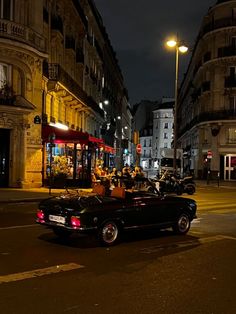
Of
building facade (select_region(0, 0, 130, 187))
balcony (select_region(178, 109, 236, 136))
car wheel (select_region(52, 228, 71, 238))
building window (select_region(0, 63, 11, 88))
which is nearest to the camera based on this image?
car wheel (select_region(52, 228, 71, 238))

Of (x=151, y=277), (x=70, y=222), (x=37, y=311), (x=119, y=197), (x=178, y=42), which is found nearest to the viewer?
(x=37, y=311)

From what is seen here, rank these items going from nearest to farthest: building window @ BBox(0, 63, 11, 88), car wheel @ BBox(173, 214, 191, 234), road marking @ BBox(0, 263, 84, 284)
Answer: road marking @ BBox(0, 263, 84, 284)
car wheel @ BBox(173, 214, 191, 234)
building window @ BBox(0, 63, 11, 88)

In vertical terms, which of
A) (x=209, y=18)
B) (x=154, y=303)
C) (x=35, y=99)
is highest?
(x=209, y=18)

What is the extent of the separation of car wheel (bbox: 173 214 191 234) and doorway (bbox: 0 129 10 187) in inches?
628

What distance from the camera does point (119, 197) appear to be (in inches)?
441

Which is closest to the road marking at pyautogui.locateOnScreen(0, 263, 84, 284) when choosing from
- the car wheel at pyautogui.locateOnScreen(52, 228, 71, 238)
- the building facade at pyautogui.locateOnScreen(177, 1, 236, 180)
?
the car wheel at pyautogui.locateOnScreen(52, 228, 71, 238)

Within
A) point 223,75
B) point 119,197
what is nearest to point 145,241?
point 119,197

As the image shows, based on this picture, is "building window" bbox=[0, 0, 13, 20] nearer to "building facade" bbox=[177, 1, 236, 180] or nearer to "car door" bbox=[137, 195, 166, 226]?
"car door" bbox=[137, 195, 166, 226]

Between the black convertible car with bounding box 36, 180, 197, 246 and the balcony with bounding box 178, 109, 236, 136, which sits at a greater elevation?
the balcony with bounding box 178, 109, 236, 136

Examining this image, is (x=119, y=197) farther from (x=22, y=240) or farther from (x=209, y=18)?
(x=209, y=18)

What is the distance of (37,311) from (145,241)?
5570 mm

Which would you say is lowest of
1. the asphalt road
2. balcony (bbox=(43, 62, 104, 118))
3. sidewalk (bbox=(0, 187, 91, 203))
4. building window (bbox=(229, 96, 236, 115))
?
the asphalt road

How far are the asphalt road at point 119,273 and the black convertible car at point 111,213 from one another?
343 millimetres

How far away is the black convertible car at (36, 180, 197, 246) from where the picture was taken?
10.2 metres
